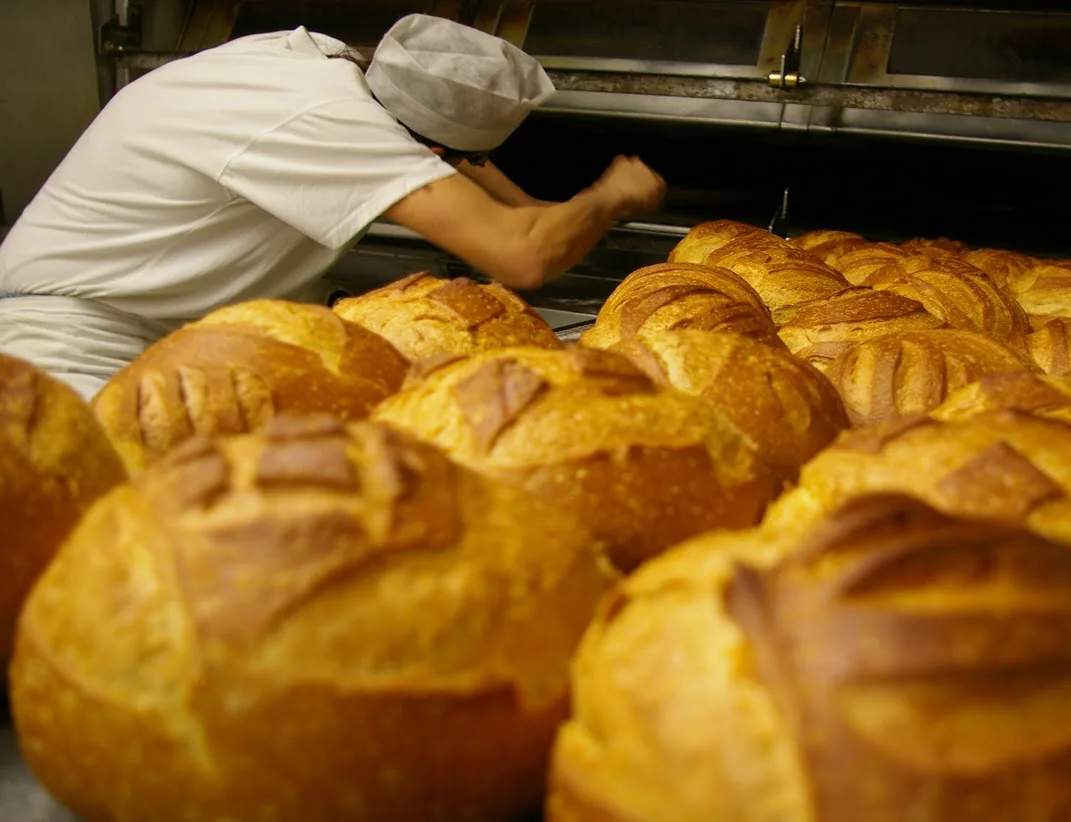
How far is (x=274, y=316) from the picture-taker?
1.44 metres

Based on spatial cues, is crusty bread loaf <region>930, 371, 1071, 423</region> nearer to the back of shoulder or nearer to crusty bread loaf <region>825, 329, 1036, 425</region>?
crusty bread loaf <region>825, 329, 1036, 425</region>

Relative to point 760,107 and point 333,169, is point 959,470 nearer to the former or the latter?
point 333,169

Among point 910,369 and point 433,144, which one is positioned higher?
point 433,144

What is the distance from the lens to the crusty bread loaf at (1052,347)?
2215mm

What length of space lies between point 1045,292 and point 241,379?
2.61m

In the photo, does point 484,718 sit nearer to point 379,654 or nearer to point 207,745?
point 379,654

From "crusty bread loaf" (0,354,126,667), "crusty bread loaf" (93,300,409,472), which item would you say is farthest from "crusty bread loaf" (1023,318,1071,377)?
"crusty bread loaf" (0,354,126,667)

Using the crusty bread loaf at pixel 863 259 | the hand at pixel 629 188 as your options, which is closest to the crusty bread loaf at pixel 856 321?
the crusty bread loaf at pixel 863 259

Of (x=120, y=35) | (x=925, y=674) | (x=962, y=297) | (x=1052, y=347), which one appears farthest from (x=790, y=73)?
(x=925, y=674)

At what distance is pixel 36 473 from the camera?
964 mm

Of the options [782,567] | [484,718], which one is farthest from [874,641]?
[484,718]

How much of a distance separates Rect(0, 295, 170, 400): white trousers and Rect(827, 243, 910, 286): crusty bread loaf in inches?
89.8

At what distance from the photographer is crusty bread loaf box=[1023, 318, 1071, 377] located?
2215mm

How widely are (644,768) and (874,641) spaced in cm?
18
